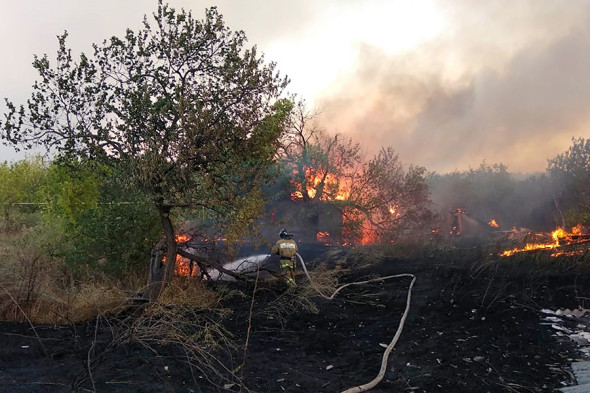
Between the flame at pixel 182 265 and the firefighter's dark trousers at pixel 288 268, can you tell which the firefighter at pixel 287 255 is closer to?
the firefighter's dark trousers at pixel 288 268

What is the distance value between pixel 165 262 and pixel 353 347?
5271 mm

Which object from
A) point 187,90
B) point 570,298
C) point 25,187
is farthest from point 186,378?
point 25,187

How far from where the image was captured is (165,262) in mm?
10531

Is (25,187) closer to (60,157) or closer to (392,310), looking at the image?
(60,157)

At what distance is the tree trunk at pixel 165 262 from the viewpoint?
33.4 feet

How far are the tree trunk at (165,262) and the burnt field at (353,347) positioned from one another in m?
0.92

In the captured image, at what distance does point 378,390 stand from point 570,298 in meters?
6.75

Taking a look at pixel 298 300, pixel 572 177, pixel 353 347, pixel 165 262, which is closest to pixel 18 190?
pixel 165 262

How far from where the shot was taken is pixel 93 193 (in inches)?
435

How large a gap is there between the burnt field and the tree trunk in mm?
916

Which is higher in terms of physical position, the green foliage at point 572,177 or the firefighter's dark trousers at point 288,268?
the green foliage at point 572,177

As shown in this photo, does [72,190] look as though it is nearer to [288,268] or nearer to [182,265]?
[182,265]

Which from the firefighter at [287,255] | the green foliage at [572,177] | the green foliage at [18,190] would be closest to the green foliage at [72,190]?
the firefighter at [287,255]

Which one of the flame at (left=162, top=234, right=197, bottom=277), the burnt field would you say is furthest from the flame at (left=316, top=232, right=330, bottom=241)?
the burnt field
